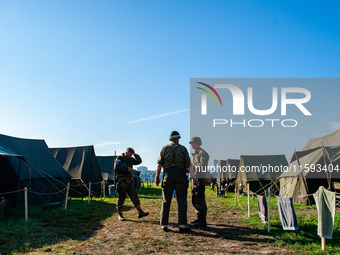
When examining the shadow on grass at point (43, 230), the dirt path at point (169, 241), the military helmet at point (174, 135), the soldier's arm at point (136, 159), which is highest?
the military helmet at point (174, 135)

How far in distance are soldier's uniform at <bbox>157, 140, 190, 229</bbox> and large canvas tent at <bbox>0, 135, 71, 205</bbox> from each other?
244 inches

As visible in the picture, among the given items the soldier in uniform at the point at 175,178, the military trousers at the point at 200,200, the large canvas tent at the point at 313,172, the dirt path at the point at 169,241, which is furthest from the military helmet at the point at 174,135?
the large canvas tent at the point at 313,172

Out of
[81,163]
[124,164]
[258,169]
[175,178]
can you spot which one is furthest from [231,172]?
[175,178]

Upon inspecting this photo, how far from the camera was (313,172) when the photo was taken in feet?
42.5

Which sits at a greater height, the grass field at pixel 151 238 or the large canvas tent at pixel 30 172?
the large canvas tent at pixel 30 172

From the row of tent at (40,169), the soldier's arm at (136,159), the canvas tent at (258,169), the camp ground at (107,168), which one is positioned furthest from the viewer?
the camp ground at (107,168)

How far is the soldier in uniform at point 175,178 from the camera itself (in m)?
6.11

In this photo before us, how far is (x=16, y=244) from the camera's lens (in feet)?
17.2

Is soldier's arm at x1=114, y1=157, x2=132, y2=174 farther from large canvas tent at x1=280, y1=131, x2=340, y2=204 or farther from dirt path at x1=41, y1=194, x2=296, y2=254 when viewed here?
large canvas tent at x1=280, y1=131, x2=340, y2=204

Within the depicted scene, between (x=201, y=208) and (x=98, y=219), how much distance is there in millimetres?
3375

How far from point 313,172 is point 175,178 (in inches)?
377

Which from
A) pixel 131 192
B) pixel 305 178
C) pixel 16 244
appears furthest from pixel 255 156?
pixel 16 244

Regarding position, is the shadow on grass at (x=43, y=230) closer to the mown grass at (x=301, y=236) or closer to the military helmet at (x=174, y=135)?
the military helmet at (x=174, y=135)

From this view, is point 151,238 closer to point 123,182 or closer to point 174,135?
point 174,135
